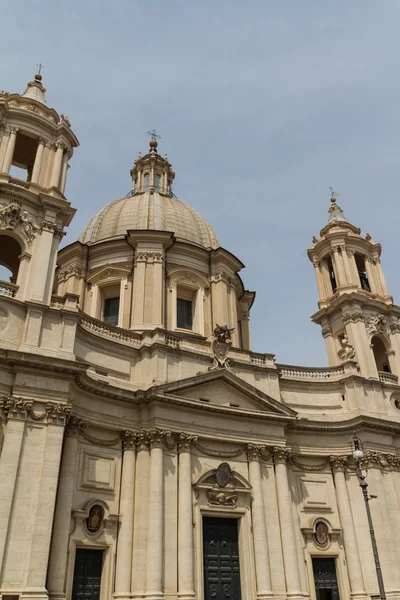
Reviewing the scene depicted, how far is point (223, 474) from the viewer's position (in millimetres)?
22500

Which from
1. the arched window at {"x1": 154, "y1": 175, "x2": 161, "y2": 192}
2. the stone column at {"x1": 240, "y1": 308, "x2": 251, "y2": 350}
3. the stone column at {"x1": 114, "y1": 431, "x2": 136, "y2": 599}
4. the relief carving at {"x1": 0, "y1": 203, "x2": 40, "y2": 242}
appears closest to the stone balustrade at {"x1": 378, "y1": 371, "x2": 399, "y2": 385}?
the stone column at {"x1": 240, "y1": 308, "x2": 251, "y2": 350}

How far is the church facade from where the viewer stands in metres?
18.4

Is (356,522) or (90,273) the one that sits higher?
(90,273)

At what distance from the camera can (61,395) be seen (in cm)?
1889

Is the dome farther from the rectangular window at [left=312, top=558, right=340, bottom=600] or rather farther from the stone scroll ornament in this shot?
the rectangular window at [left=312, top=558, right=340, bottom=600]

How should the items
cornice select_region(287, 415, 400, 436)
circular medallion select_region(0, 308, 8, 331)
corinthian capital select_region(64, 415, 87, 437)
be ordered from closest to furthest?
circular medallion select_region(0, 308, 8, 331)
corinthian capital select_region(64, 415, 87, 437)
cornice select_region(287, 415, 400, 436)

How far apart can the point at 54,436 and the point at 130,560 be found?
18.8 ft

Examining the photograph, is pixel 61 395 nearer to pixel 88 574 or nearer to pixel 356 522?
pixel 88 574

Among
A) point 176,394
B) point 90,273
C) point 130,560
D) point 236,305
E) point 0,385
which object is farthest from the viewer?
point 236,305

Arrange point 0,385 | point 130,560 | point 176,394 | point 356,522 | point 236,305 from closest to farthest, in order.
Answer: point 0,385 < point 130,560 < point 176,394 < point 356,522 < point 236,305

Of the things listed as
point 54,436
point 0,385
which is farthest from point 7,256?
point 54,436

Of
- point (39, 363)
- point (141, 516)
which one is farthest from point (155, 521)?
point (39, 363)

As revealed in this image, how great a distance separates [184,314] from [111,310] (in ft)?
13.9

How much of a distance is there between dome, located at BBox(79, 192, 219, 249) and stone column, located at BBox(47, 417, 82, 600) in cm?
1481
